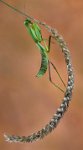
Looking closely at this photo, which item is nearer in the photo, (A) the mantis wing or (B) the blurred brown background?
(A) the mantis wing

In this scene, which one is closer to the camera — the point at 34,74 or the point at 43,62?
the point at 43,62

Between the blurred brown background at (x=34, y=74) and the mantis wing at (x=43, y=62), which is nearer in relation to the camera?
the mantis wing at (x=43, y=62)

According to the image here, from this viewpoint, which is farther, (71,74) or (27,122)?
(27,122)

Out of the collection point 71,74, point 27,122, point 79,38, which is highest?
point 79,38

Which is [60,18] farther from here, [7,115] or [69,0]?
[7,115]

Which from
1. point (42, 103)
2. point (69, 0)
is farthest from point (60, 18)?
point (42, 103)

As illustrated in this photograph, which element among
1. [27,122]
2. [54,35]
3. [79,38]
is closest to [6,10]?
[79,38]

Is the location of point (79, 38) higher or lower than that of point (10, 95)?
higher

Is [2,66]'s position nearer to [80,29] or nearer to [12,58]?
[12,58]
